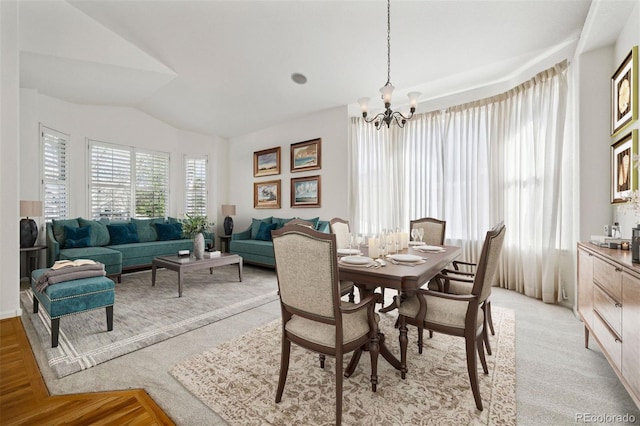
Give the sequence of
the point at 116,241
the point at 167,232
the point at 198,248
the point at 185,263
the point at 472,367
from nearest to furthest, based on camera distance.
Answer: the point at 472,367
the point at 185,263
the point at 198,248
the point at 116,241
the point at 167,232

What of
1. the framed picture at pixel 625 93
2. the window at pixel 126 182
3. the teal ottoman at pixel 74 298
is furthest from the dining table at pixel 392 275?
the window at pixel 126 182

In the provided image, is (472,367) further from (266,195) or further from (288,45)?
(266,195)

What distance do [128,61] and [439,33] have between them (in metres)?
4.39

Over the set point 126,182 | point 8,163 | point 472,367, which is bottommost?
point 472,367

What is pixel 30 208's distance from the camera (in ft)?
13.3

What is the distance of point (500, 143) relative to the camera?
404 centimetres

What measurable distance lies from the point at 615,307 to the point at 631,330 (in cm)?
26

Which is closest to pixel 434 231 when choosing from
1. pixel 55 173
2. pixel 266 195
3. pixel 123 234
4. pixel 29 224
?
pixel 266 195

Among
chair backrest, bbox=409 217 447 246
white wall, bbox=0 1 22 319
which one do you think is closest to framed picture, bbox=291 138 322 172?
chair backrest, bbox=409 217 447 246

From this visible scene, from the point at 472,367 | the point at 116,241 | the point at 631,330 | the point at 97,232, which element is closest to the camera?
the point at 631,330

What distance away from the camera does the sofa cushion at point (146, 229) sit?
18.5ft

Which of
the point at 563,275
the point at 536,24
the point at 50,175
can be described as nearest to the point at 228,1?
the point at 536,24

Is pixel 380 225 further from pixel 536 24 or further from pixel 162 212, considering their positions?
pixel 162 212

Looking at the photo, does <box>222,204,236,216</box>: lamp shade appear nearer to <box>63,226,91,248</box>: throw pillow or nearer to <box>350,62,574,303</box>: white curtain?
<box>63,226,91,248</box>: throw pillow
